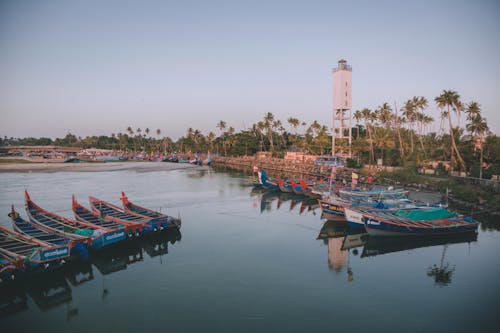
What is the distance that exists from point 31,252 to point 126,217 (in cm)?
902

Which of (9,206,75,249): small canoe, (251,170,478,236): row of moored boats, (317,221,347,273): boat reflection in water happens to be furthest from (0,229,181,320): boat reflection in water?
(251,170,478,236): row of moored boats

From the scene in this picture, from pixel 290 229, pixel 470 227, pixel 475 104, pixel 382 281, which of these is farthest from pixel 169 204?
pixel 475 104

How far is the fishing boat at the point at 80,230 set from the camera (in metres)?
20.8

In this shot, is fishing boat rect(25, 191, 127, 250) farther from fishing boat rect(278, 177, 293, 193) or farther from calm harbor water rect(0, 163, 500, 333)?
fishing boat rect(278, 177, 293, 193)

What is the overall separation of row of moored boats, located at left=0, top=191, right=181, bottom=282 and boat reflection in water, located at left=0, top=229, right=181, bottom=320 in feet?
2.69

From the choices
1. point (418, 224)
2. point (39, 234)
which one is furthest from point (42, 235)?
point (418, 224)

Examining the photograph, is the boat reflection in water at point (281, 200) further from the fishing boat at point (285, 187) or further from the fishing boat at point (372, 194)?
the fishing boat at point (372, 194)

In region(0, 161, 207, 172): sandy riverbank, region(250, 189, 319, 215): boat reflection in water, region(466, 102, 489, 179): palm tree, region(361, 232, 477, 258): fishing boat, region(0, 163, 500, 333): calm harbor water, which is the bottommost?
region(0, 163, 500, 333): calm harbor water

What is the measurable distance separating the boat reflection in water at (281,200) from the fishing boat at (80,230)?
18.8 meters

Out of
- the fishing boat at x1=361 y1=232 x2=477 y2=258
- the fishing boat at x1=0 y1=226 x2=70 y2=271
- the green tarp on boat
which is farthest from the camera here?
the green tarp on boat

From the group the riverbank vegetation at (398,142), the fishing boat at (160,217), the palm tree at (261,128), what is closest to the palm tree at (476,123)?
the riverbank vegetation at (398,142)

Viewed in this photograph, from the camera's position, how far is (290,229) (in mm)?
29688

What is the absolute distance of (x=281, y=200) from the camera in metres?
44.4

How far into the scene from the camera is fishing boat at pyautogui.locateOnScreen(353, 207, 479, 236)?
25781 mm
